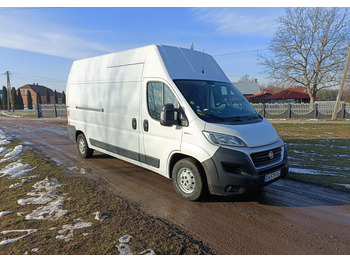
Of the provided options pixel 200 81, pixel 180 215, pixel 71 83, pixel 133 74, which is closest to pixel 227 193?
pixel 180 215

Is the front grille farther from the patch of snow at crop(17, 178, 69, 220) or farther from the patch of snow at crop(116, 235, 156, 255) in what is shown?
the patch of snow at crop(17, 178, 69, 220)

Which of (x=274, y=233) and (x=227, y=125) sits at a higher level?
(x=227, y=125)

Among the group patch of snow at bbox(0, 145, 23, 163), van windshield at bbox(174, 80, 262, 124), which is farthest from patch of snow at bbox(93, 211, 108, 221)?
patch of snow at bbox(0, 145, 23, 163)

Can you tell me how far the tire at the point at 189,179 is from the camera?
13.2 ft

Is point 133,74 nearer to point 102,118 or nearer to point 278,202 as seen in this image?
point 102,118

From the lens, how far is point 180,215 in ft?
12.2

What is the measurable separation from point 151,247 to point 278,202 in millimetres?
2548

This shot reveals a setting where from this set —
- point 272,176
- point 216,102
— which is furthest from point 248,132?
point 216,102

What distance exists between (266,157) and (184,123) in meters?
1.52

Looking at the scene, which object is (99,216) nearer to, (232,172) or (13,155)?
(232,172)

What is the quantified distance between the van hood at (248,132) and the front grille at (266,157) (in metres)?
0.16

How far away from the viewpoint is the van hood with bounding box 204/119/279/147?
12.4ft

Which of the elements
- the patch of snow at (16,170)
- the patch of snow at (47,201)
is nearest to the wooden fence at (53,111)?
the patch of snow at (16,170)

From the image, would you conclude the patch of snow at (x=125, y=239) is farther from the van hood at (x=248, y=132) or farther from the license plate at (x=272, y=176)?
the license plate at (x=272, y=176)
